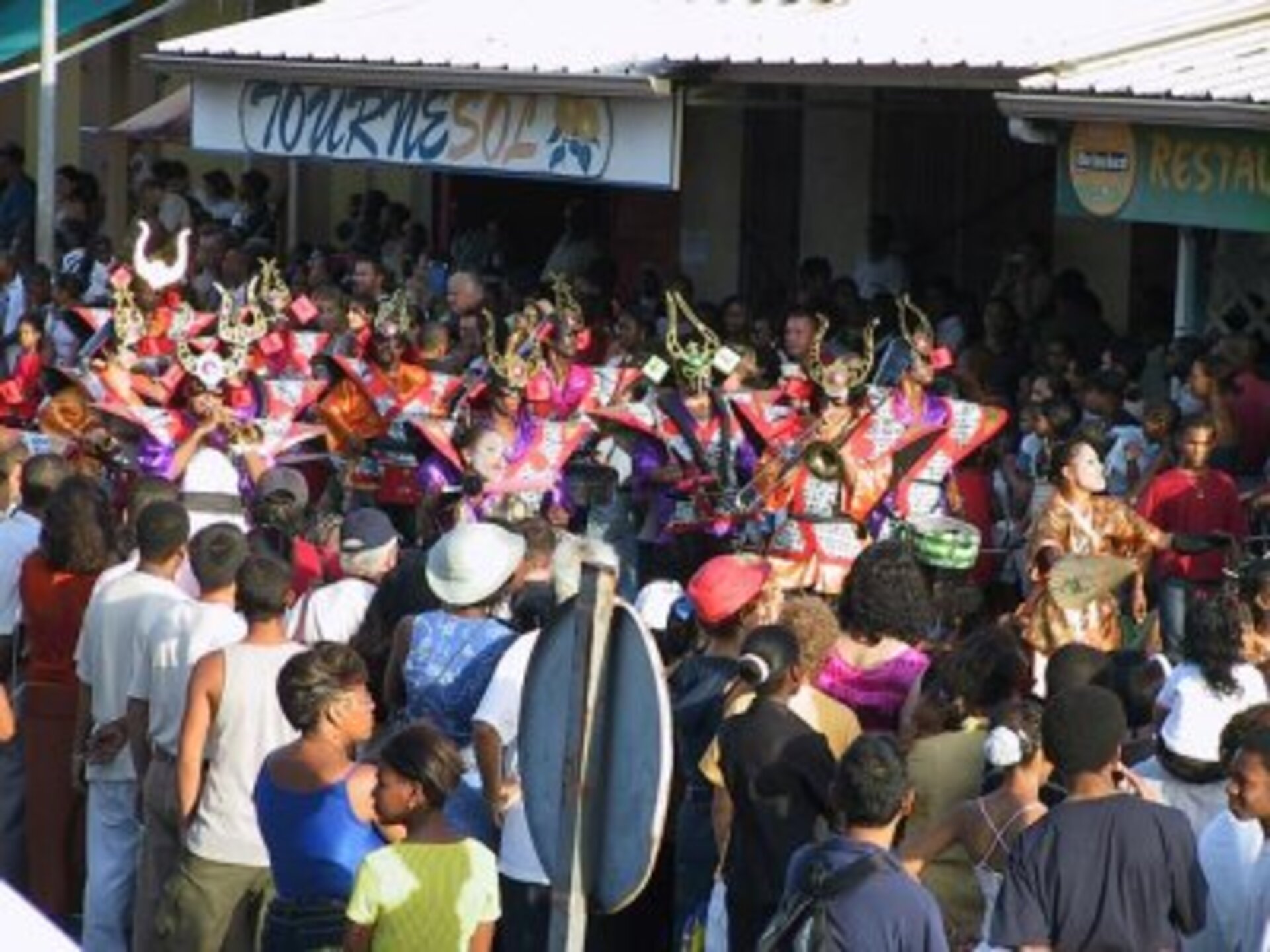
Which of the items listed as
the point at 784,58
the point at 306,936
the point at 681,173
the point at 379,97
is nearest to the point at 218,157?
the point at 681,173

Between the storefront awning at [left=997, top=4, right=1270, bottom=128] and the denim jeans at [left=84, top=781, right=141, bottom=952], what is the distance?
544 cm

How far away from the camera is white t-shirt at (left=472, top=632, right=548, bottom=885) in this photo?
9545mm

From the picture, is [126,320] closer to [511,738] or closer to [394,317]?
[394,317]

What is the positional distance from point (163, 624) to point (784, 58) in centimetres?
691

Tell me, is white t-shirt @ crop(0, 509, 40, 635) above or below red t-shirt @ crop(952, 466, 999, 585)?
above

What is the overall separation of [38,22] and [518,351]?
11.2m

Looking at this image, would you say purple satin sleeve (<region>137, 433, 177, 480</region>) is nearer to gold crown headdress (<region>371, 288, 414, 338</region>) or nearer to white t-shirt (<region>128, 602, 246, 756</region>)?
gold crown headdress (<region>371, 288, 414, 338</region>)

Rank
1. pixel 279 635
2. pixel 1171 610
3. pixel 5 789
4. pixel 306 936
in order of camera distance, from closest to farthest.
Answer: pixel 306 936 < pixel 279 635 < pixel 5 789 < pixel 1171 610

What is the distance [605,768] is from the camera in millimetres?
7367

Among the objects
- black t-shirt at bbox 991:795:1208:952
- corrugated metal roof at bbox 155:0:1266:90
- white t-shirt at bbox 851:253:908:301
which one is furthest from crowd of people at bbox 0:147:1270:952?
corrugated metal roof at bbox 155:0:1266:90

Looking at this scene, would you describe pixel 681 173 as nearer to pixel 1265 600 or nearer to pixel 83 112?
pixel 83 112

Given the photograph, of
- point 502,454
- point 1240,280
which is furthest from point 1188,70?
point 502,454

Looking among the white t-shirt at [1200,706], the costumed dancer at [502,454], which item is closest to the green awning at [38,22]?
the costumed dancer at [502,454]

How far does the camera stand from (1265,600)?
9922mm
